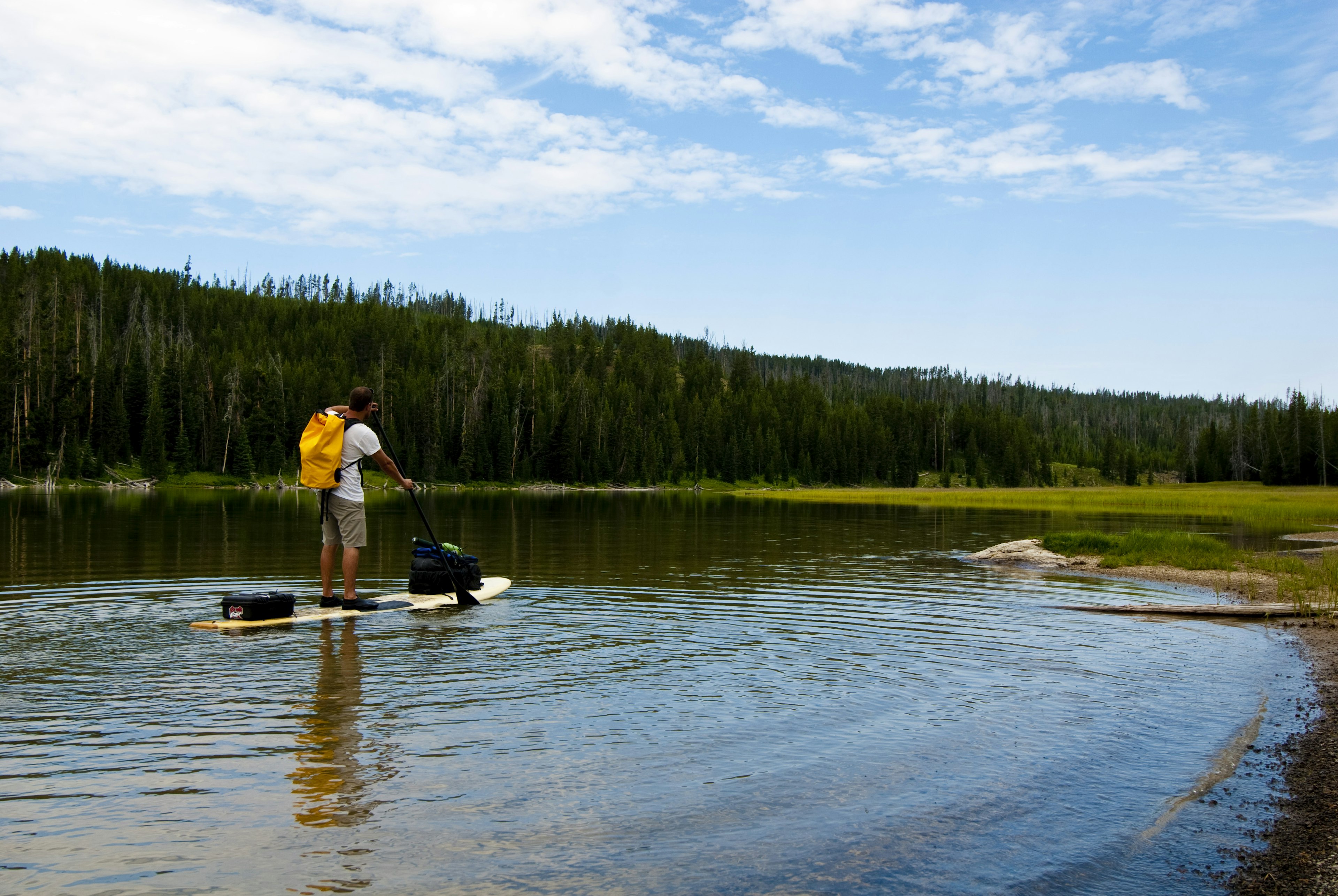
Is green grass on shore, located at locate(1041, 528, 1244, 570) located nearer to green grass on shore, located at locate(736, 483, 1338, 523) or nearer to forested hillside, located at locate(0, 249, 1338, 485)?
green grass on shore, located at locate(736, 483, 1338, 523)

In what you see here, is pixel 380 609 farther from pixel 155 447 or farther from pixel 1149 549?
pixel 155 447

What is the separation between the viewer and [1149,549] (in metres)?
31.6

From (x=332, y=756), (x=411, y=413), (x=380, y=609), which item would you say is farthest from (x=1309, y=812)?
(x=411, y=413)

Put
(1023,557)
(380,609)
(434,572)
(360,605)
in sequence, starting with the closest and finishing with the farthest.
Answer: (360,605)
(380,609)
(434,572)
(1023,557)

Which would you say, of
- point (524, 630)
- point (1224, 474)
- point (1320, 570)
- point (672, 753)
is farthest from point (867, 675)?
point (1224, 474)

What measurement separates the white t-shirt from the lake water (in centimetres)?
246

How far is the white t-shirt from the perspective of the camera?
15.7 meters

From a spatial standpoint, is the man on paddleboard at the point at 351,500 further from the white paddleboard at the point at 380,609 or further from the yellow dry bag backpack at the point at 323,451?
the white paddleboard at the point at 380,609

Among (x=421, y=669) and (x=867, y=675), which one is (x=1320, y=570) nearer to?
(x=867, y=675)

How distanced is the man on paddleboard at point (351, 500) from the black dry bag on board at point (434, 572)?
1.92 meters

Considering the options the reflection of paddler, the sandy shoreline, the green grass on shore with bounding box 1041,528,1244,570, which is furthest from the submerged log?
the reflection of paddler

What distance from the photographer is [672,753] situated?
8.78 meters

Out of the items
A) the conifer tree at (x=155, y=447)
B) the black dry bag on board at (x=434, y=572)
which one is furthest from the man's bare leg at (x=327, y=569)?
the conifer tree at (x=155, y=447)

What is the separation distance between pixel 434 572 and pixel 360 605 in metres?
2.24
